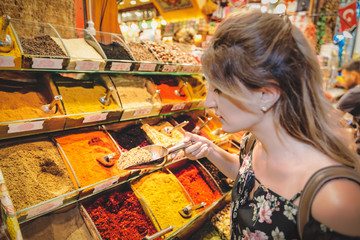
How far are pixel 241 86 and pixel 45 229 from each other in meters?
1.49

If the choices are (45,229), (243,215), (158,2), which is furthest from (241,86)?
(158,2)

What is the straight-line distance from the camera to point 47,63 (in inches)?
48.0

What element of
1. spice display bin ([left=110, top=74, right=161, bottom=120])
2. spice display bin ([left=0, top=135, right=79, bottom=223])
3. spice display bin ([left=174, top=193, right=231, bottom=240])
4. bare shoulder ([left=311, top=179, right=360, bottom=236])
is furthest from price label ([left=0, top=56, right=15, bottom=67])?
spice display bin ([left=174, top=193, right=231, bottom=240])

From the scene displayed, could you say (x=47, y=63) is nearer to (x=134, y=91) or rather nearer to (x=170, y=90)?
(x=134, y=91)

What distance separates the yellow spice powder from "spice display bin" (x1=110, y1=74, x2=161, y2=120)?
107mm

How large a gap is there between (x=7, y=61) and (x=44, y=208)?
0.79 metres

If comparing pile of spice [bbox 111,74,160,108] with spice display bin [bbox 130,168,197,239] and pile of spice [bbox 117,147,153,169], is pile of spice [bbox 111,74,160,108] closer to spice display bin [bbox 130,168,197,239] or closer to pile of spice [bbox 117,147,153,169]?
pile of spice [bbox 117,147,153,169]

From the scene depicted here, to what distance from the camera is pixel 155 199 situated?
5.69 ft

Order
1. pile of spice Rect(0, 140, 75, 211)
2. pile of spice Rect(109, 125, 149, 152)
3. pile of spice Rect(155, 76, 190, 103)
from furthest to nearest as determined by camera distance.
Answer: pile of spice Rect(155, 76, 190, 103)
pile of spice Rect(109, 125, 149, 152)
pile of spice Rect(0, 140, 75, 211)

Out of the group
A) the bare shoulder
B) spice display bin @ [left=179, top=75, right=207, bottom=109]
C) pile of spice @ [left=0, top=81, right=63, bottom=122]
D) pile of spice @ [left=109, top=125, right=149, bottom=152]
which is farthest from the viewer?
spice display bin @ [left=179, top=75, right=207, bottom=109]

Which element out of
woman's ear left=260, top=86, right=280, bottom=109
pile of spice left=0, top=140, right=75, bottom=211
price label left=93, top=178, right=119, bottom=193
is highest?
woman's ear left=260, top=86, right=280, bottom=109

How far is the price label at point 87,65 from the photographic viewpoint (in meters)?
1.37

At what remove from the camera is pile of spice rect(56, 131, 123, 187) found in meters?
1.38

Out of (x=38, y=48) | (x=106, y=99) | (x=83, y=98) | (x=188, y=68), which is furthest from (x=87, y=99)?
(x=188, y=68)
